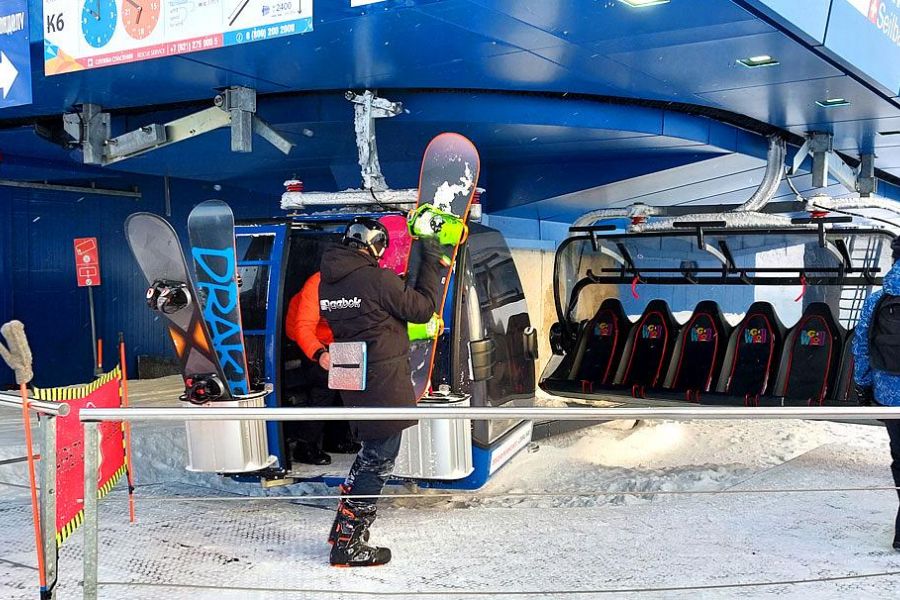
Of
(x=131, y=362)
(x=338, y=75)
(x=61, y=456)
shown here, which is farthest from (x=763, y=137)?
(x=131, y=362)

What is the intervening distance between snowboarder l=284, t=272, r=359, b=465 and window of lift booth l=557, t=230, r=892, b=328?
3287 mm

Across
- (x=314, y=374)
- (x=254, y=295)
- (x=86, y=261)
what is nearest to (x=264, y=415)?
(x=254, y=295)

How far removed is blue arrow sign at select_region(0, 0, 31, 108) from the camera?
530 cm

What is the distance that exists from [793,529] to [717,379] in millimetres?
3165

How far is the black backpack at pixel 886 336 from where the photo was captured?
157 inches

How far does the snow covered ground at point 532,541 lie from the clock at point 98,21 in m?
2.60

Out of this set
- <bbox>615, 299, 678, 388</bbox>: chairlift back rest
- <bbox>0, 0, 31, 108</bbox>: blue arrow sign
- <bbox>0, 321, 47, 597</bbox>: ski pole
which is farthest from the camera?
<bbox>615, 299, 678, 388</bbox>: chairlift back rest

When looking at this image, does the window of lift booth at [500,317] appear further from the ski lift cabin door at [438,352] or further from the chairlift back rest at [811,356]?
the chairlift back rest at [811,356]

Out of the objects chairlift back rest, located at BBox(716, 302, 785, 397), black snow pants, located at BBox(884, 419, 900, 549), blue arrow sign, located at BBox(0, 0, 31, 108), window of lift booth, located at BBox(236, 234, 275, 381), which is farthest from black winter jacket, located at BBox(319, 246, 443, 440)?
chairlift back rest, located at BBox(716, 302, 785, 397)

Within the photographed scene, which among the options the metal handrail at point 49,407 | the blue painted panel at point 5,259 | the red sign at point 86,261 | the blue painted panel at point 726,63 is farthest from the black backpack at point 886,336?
the blue painted panel at point 5,259

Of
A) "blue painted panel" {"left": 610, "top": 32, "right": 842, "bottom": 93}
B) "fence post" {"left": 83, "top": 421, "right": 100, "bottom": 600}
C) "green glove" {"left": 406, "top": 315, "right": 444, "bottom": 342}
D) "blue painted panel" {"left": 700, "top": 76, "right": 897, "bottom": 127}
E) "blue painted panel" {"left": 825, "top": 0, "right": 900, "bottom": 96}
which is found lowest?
"fence post" {"left": 83, "top": 421, "right": 100, "bottom": 600}

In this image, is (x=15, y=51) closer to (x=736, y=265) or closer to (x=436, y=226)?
(x=436, y=226)

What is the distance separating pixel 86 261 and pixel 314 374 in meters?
6.72

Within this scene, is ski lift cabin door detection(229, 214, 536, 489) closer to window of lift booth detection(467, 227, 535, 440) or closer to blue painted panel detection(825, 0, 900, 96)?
window of lift booth detection(467, 227, 535, 440)
